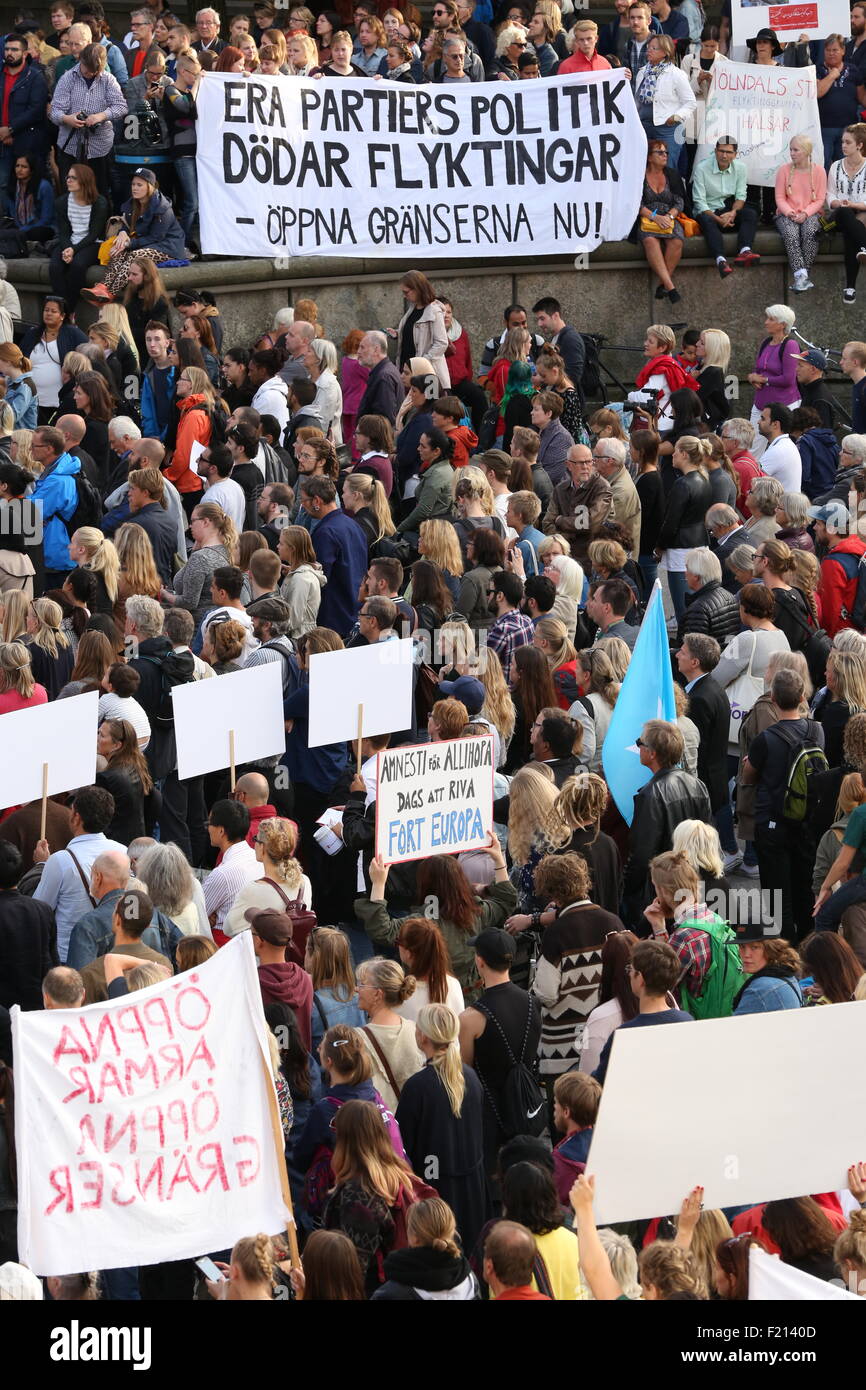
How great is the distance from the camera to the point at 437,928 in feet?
25.6

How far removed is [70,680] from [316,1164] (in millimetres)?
4087

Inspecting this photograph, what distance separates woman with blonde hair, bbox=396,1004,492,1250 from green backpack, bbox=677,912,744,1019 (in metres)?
1.16

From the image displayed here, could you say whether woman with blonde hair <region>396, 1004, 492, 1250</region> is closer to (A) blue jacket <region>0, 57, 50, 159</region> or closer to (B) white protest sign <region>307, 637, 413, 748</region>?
(B) white protest sign <region>307, 637, 413, 748</region>

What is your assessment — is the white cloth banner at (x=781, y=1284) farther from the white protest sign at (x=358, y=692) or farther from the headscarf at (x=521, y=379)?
the headscarf at (x=521, y=379)

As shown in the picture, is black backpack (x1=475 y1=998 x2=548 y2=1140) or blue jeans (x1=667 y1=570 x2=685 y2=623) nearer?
black backpack (x1=475 y1=998 x2=548 y2=1140)

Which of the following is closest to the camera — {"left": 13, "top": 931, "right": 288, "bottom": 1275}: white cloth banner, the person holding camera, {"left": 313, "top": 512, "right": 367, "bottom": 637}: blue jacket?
{"left": 13, "top": 931, "right": 288, "bottom": 1275}: white cloth banner

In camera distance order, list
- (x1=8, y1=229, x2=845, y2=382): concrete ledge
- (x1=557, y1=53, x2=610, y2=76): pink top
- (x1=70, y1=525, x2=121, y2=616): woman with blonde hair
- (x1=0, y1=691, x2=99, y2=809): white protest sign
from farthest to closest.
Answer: (x1=557, y1=53, x2=610, y2=76): pink top, (x1=8, y1=229, x2=845, y2=382): concrete ledge, (x1=70, y1=525, x2=121, y2=616): woman with blonde hair, (x1=0, y1=691, x2=99, y2=809): white protest sign

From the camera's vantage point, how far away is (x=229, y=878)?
897cm

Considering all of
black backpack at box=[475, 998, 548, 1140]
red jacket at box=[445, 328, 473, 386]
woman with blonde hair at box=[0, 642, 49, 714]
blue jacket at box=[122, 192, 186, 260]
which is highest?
blue jacket at box=[122, 192, 186, 260]

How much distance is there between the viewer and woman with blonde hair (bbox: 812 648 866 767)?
10461 mm

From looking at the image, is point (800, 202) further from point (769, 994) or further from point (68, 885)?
point (769, 994)

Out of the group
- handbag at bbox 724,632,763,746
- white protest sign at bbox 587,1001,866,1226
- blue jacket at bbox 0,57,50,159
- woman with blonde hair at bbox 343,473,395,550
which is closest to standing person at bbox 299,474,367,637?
woman with blonde hair at bbox 343,473,395,550

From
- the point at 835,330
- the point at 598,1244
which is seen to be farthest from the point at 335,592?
the point at 835,330

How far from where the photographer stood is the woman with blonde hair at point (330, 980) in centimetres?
791
